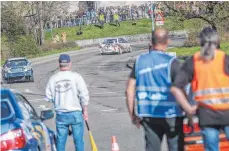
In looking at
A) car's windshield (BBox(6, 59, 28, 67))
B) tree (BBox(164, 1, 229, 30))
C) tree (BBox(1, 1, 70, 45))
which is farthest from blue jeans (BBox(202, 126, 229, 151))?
tree (BBox(1, 1, 70, 45))

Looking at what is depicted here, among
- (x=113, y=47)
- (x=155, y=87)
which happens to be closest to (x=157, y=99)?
(x=155, y=87)

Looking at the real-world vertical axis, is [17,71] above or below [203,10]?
below

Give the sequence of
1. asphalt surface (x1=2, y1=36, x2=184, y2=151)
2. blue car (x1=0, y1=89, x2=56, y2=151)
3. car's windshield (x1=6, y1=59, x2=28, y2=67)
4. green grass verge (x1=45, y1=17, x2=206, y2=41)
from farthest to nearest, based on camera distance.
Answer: green grass verge (x1=45, y1=17, x2=206, y2=41) < car's windshield (x1=6, y1=59, x2=28, y2=67) < asphalt surface (x1=2, y1=36, x2=184, y2=151) < blue car (x1=0, y1=89, x2=56, y2=151)

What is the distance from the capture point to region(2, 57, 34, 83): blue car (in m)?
38.2

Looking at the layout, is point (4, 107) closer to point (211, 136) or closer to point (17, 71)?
point (211, 136)

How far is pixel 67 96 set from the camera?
33.0ft

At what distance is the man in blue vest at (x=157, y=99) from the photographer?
747 centimetres

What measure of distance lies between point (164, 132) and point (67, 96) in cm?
281

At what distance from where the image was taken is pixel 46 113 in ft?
33.0

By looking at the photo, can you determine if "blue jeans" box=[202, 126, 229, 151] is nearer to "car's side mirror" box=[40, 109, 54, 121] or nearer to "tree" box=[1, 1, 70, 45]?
"car's side mirror" box=[40, 109, 54, 121]

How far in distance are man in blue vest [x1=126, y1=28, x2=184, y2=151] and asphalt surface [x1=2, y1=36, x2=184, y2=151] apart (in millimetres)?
4292

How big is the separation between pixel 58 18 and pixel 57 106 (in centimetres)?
7213

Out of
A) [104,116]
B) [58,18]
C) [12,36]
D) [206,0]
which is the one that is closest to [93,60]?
[12,36]

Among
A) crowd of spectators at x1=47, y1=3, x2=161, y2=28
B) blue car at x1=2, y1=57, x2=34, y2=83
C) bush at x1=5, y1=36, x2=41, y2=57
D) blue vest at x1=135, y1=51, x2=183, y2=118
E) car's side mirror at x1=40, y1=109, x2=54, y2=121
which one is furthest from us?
crowd of spectators at x1=47, y1=3, x2=161, y2=28
